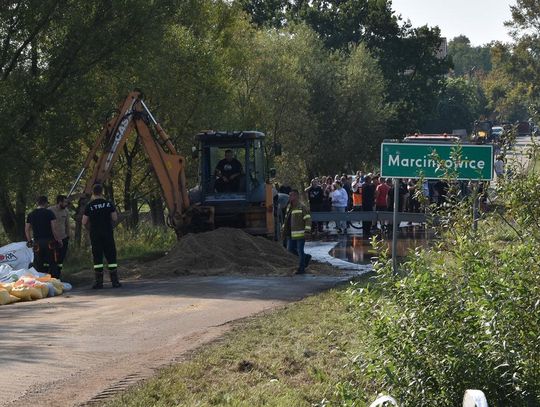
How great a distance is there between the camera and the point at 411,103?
76812mm

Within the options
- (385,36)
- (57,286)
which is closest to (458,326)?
→ (57,286)

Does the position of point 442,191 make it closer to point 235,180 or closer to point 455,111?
point 235,180

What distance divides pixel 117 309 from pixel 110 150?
826 centimetres

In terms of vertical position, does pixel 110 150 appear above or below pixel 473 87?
below

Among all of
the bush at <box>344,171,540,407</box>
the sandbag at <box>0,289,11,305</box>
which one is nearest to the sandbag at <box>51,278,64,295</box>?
the sandbag at <box>0,289,11,305</box>

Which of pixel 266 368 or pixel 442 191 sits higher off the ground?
pixel 442 191

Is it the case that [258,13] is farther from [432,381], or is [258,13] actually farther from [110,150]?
[432,381]

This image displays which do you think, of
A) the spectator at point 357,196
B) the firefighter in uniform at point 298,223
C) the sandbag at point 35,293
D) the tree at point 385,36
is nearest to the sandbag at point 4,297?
the sandbag at point 35,293

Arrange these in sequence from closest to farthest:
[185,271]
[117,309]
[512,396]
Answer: [512,396], [117,309], [185,271]

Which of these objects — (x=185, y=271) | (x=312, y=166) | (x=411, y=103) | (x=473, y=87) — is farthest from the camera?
(x=473, y=87)

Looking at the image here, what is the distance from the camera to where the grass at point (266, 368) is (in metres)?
9.66

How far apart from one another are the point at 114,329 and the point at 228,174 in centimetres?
1253

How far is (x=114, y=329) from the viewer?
46.0 feet

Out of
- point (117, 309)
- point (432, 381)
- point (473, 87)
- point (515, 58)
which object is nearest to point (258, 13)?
point (515, 58)
